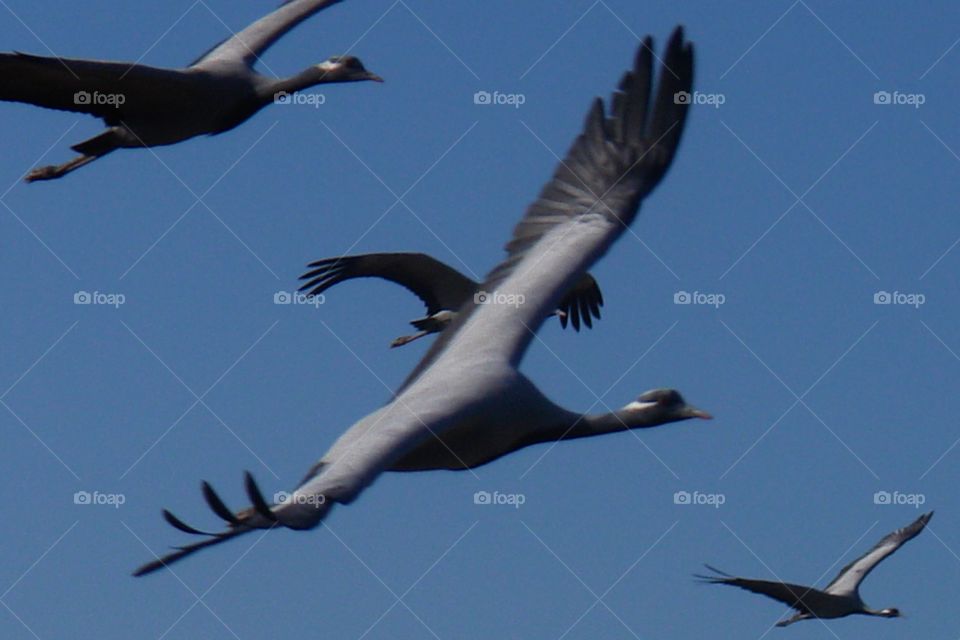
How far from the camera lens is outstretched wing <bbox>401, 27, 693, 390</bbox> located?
21.1 meters

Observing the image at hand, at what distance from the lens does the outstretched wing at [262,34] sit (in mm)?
23062

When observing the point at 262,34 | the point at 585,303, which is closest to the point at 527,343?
the point at 262,34

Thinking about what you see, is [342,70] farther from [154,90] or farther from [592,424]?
[592,424]

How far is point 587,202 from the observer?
22.4m

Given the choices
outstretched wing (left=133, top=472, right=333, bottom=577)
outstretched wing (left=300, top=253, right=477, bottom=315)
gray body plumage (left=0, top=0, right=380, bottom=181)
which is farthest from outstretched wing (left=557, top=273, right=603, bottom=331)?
outstretched wing (left=133, top=472, right=333, bottom=577)

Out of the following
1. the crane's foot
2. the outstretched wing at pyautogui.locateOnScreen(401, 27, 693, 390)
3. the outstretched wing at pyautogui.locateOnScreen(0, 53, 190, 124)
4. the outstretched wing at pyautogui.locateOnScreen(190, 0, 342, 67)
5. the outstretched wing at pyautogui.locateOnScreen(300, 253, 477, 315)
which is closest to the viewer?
the outstretched wing at pyautogui.locateOnScreen(0, 53, 190, 124)
